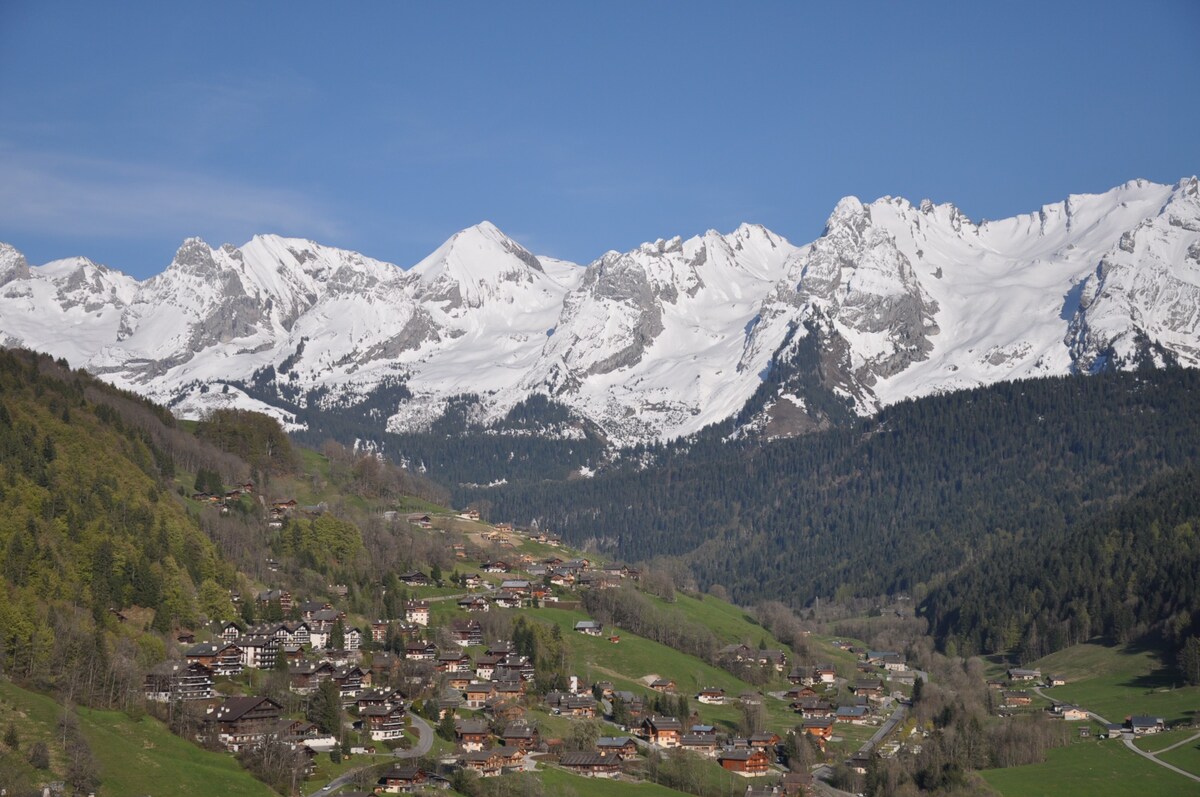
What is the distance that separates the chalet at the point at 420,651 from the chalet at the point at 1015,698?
6097 centimetres

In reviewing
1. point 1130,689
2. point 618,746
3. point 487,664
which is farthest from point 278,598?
point 1130,689

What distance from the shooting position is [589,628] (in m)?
183

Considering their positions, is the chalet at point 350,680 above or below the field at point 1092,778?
above

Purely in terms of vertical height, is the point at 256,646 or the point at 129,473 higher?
the point at 129,473

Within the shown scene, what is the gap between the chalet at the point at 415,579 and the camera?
186 meters

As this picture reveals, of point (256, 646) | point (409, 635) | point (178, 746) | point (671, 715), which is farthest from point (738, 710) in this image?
point (178, 746)

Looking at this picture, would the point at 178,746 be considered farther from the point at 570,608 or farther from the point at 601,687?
the point at 570,608

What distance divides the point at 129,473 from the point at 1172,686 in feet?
363

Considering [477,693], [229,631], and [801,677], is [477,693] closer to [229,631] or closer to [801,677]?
[229,631]

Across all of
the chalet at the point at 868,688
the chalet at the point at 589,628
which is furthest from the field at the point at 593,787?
the chalet at the point at 868,688

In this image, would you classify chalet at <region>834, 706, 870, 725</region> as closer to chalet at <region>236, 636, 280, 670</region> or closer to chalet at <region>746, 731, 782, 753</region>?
chalet at <region>746, 731, 782, 753</region>

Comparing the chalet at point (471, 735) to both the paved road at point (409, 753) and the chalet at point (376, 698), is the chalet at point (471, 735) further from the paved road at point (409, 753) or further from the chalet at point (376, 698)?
the chalet at point (376, 698)

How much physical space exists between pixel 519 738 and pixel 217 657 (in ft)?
83.1

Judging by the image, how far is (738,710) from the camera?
16050 cm
